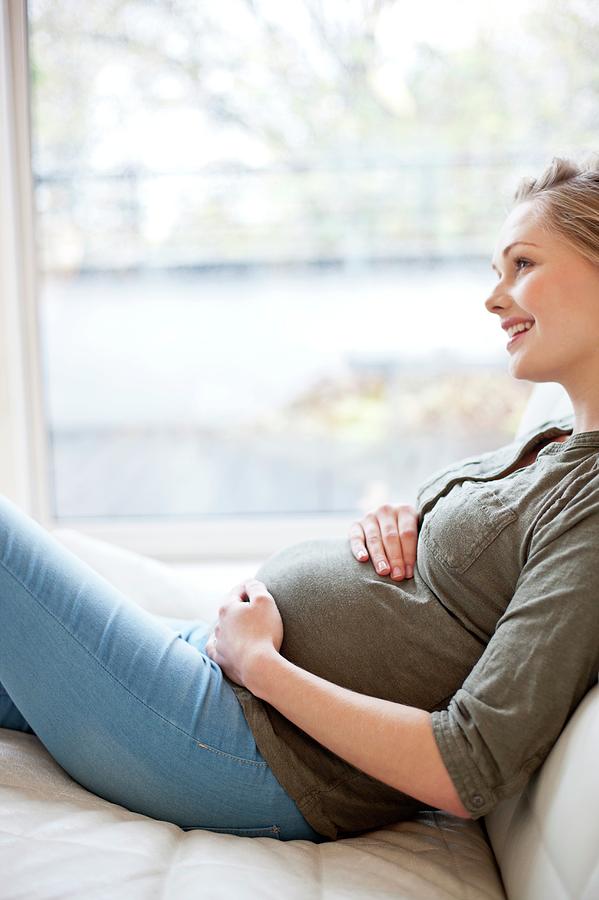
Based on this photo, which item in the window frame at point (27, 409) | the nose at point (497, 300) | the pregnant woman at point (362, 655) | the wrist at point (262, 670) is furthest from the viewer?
the window frame at point (27, 409)

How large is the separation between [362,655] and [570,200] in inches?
26.7

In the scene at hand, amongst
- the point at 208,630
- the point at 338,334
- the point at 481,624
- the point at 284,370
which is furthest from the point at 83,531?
the point at 481,624

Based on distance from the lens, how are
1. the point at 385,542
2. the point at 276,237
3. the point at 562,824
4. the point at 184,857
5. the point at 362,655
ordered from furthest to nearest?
the point at 276,237
the point at 385,542
the point at 362,655
the point at 184,857
the point at 562,824

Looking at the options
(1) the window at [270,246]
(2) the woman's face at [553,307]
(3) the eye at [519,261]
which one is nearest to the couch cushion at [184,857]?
(2) the woman's face at [553,307]

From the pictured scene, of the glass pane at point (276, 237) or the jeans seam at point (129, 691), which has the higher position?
the glass pane at point (276, 237)

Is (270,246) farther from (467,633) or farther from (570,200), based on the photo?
(467,633)

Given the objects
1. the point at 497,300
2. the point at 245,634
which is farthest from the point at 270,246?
the point at 245,634

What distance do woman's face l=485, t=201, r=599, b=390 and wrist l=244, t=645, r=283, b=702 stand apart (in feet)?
1.68

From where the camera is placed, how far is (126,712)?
42.5 inches

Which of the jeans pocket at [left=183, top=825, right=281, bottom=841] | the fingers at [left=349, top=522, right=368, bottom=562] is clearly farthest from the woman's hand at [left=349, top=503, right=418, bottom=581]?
the jeans pocket at [left=183, top=825, right=281, bottom=841]

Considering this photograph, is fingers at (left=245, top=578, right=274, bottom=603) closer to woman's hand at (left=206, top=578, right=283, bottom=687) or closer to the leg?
woman's hand at (left=206, top=578, right=283, bottom=687)

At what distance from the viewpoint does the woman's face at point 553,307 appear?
3.84 feet

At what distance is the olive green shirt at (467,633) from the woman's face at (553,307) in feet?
0.37

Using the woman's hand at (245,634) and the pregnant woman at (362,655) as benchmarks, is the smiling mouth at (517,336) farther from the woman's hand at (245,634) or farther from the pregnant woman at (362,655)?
the woman's hand at (245,634)
